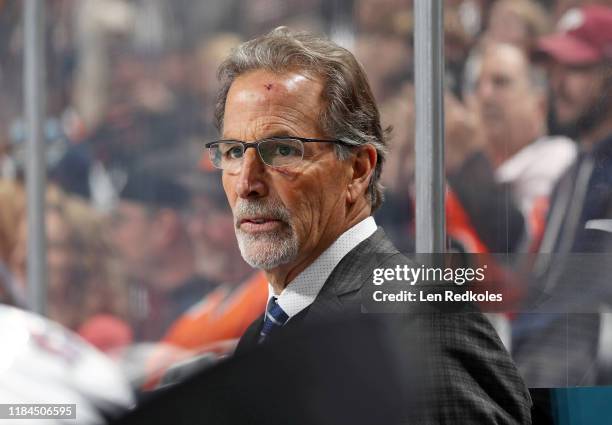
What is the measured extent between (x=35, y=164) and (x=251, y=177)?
1.54 ft

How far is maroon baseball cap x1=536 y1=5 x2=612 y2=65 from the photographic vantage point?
1.68 m

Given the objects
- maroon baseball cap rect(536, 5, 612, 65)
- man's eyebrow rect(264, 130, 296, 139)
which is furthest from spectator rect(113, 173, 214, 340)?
maroon baseball cap rect(536, 5, 612, 65)

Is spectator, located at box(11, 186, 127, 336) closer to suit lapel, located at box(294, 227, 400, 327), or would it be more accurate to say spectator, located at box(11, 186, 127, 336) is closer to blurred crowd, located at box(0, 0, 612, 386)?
blurred crowd, located at box(0, 0, 612, 386)

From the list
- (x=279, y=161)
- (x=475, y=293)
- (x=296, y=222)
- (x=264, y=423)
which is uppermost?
(x=279, y=161)

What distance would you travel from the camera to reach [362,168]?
1714mm

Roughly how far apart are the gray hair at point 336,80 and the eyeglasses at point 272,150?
0.04 m

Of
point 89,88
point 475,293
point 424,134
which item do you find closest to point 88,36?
point 89,88

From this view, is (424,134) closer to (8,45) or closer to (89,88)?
(89,88)

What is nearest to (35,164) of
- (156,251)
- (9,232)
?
(9,232)

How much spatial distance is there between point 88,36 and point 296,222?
0.59 m

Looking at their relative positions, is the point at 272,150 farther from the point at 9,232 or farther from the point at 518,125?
the point at 9,232

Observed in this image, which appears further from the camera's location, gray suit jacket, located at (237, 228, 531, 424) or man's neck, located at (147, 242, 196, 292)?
man's neck, located at (147, 242, 196, 292)

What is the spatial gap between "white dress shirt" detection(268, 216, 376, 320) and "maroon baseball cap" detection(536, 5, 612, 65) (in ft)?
1.72

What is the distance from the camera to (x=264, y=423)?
594 mm
